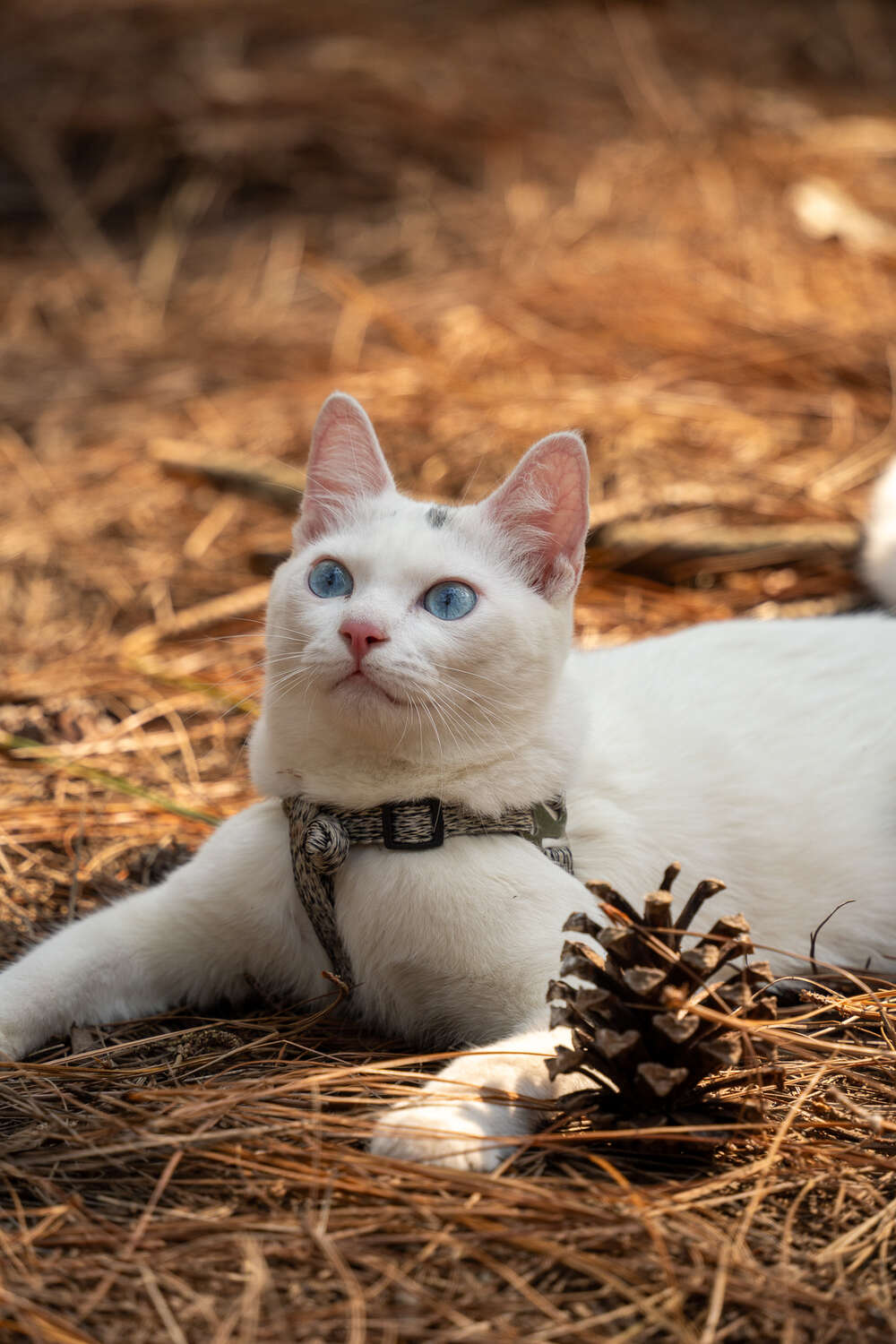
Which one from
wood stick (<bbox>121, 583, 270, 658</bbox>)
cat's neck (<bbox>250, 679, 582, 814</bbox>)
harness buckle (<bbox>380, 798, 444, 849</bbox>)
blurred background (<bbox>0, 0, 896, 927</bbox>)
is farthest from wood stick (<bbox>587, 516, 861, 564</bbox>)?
harness buckle (<bbox>380, 798, 444, 849</bbox>)

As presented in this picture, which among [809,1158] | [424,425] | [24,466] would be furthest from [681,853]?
[24,466]

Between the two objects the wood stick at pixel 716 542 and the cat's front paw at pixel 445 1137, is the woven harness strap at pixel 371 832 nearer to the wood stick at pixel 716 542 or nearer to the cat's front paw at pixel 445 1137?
the cat's front paw at pixel 445 1137

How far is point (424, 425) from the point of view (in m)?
4.20

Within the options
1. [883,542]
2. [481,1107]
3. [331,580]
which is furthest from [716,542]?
[481,1107]

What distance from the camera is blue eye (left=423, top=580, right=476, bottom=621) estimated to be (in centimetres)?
185

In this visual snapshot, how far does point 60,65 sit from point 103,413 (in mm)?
3707

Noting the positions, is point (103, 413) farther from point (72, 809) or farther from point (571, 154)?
point (571, 154)

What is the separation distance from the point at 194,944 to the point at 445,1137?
714 millimetres

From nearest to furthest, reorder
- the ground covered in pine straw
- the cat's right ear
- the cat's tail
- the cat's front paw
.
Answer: the ground covered in pine straw, the cat's front paw, the cat's right ear, the cat's tail

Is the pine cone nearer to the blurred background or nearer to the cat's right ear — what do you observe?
the cat's right ear

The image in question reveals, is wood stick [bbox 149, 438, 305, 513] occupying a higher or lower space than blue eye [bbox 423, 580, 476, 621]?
higher

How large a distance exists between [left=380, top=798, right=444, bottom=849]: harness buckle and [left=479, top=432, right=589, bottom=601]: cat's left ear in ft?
1.41

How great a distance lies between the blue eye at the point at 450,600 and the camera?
1.85 metres

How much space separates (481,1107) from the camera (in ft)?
5.15
